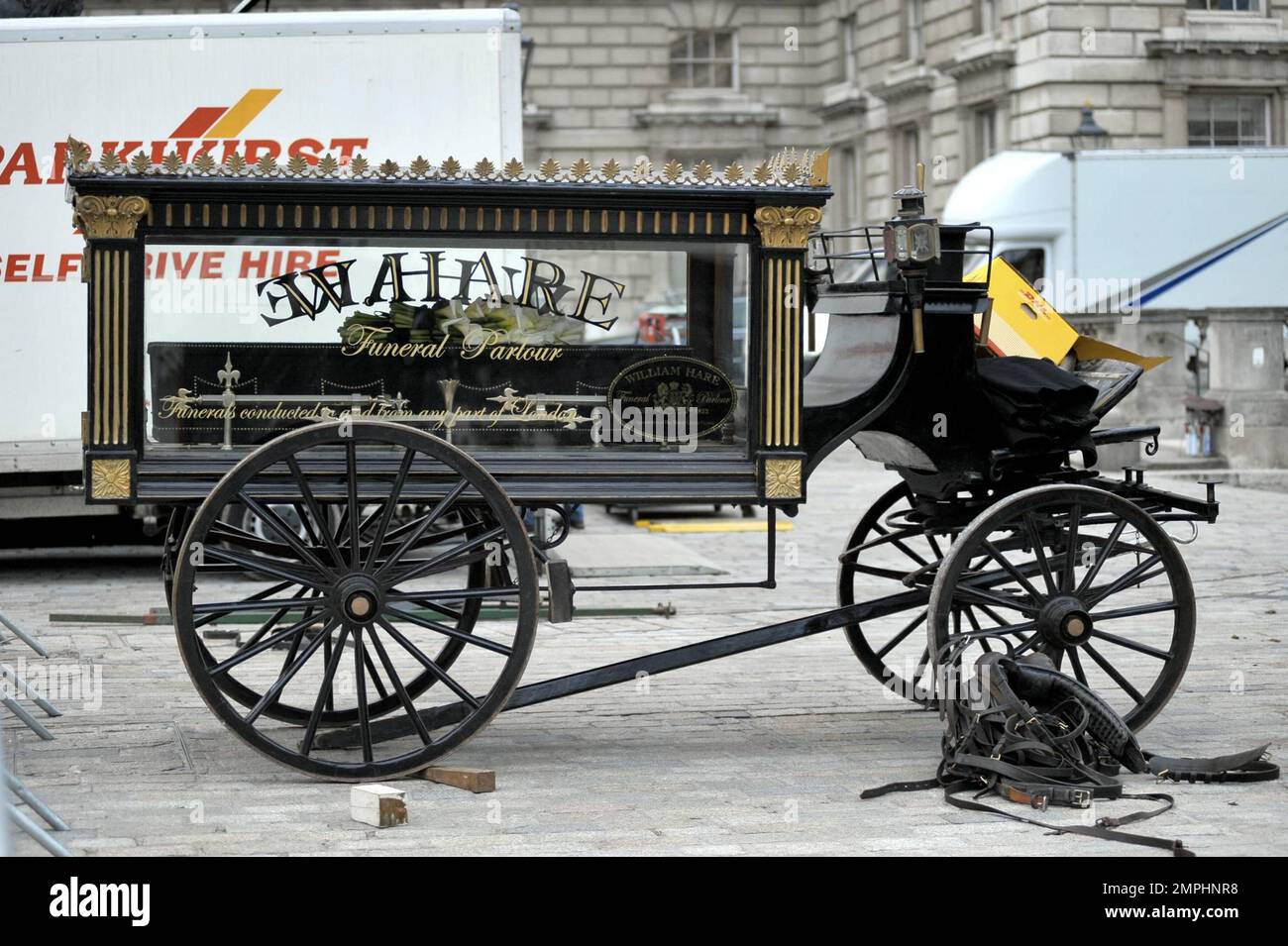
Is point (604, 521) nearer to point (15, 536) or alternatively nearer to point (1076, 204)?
point (15, 536)

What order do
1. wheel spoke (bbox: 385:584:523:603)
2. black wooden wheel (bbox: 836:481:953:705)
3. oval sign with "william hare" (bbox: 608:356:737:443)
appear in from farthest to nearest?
black wooden wheel (bbox: 836:481:953:705) < oval sign with "william hare" (bbox: 608:356:737:443) < wheel spoke (bbox: 385:584:523:603)

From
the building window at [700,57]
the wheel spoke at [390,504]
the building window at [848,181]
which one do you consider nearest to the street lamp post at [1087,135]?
the building window at [848,181]

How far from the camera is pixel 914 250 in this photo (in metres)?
6.75

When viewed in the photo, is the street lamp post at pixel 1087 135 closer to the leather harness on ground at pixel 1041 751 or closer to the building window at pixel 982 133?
the building window at pixel 982 133

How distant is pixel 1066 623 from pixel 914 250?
155cm

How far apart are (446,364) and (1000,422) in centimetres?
218

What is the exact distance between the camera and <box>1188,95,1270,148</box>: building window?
33.9 metres

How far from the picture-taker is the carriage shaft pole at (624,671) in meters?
6.77

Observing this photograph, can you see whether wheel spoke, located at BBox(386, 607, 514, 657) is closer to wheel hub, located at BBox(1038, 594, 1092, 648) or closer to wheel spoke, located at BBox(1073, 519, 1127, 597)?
wheel hub, located at BBox(1038, 594, 1092, 648)

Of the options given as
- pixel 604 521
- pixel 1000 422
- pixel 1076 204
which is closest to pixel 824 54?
pixel 1076 204

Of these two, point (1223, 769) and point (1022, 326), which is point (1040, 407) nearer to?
point (1022, 326)

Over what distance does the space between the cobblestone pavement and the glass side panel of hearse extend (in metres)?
1.29

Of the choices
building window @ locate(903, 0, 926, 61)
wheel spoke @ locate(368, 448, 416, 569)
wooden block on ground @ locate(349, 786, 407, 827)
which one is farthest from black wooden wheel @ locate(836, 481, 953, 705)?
building window @ locate(903, 0, 926, 61)

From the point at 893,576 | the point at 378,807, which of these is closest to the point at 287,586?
the point at 378,807
